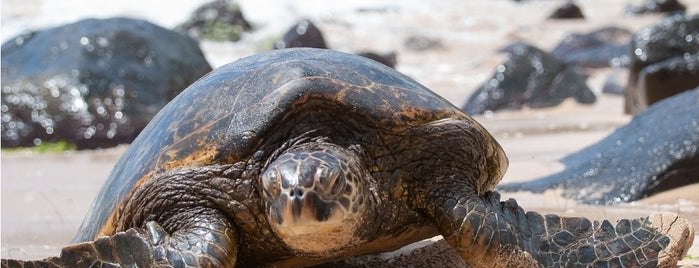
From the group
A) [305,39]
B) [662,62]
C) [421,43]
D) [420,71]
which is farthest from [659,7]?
[662,62]

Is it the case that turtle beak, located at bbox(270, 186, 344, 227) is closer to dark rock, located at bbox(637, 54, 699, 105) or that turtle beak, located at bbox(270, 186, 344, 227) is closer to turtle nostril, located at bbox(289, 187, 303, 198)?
turtle nostril, located at bbox(289, 187, 303, 198)

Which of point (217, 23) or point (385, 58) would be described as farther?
point (217, 23)

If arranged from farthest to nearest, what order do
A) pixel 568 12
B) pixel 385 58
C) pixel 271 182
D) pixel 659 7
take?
pixel 568 12
pixel 659 7
pixel 385 58
pixel 271 182

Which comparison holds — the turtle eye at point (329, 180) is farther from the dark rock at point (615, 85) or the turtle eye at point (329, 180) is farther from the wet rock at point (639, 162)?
the dark rock at point (615, 85)

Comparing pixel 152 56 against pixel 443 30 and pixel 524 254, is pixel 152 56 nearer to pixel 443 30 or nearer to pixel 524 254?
pixel 524 254

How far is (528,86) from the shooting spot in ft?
38.1

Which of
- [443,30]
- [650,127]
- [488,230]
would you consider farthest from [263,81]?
[443,30]

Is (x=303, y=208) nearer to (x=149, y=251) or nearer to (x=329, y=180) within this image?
(x=329, y=180)

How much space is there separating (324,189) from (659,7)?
75.0 ft

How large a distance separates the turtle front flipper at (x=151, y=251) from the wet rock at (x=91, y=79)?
670cm

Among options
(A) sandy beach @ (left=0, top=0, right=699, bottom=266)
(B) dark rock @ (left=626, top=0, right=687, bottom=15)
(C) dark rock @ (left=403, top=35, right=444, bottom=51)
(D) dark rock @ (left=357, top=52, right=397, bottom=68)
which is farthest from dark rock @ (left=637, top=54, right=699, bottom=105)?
(B) dark rock @ (left=626, top=0, right=687, bottom=15)

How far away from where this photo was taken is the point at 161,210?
3.05 meters

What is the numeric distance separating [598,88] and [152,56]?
6238 millimetres

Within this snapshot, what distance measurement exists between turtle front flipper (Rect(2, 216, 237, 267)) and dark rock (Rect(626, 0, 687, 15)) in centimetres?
2218
